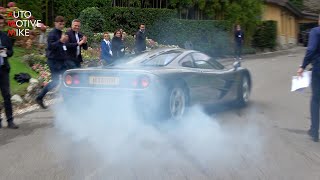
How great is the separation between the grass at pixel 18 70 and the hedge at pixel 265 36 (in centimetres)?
2071

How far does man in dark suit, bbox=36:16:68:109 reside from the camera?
930 cm

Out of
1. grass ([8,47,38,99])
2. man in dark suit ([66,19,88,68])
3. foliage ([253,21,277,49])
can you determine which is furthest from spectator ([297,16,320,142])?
foliage ([253,21,277,49])

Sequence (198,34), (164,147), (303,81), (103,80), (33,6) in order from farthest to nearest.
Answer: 1. (198,34)
2. (33,6)
3. (103,80)
4. (303,81)
5. (164,147)

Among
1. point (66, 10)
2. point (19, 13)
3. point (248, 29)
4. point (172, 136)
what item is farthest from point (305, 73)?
point (248, 29)

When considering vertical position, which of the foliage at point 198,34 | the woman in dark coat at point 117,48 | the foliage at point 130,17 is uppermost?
the foliage at point 130,17

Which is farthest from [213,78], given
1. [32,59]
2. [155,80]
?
[32,59]

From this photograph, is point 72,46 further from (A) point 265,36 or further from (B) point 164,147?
(A) point 265,36

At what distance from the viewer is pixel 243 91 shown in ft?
33.7

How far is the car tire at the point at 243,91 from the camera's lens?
1009 centimetres

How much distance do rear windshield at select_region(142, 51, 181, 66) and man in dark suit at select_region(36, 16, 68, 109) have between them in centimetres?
170

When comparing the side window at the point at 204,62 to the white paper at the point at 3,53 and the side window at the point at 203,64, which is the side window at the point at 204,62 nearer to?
the side window at the point at 203,64

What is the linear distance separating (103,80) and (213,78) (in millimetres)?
2059

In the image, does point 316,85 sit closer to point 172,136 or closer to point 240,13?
point 172,136

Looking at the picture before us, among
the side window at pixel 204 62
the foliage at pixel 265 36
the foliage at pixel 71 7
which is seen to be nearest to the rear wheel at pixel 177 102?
the side window at pixel 204 62
